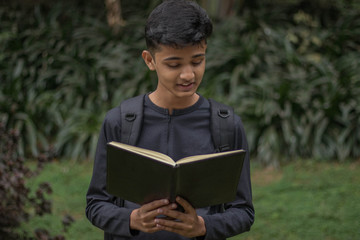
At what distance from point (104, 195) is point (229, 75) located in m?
5.52

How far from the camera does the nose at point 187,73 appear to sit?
168cm

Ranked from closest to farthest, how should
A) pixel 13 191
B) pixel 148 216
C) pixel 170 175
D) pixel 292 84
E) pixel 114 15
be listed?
pixel 170 175 < pixel 148 216 < pixel 13 191 < pixel 292 84 < pixel 114 15

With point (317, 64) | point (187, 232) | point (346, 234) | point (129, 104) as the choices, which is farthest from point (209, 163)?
point (317, 64)

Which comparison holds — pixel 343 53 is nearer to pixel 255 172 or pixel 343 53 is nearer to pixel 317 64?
pixel 317 64

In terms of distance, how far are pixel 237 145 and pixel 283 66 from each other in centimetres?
580

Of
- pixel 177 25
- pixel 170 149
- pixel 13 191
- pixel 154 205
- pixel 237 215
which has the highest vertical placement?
pixel 177 25

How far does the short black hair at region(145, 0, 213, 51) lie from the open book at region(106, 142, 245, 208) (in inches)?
15.0

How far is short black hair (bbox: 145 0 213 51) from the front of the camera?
5.44ft

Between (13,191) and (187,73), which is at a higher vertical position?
(187,73)

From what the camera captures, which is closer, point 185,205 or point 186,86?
point 185,205

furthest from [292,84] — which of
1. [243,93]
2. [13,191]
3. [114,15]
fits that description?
[13,191]

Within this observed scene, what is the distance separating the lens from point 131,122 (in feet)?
5.87

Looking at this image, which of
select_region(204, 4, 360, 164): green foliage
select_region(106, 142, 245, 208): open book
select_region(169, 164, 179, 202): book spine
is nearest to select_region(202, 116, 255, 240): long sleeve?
select_region(106, 142, 245, 208): open book

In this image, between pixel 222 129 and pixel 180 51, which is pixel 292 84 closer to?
pixel 222 129
